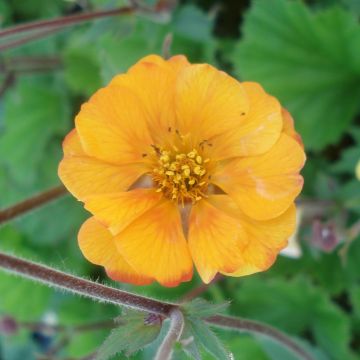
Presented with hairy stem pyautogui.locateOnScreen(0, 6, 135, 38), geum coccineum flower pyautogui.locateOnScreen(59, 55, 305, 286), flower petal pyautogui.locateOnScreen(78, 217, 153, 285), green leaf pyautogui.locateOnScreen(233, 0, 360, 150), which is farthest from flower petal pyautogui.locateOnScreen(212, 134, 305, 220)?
green leaf pyautogui.locateOnScreen(233, 0, 360, 150)

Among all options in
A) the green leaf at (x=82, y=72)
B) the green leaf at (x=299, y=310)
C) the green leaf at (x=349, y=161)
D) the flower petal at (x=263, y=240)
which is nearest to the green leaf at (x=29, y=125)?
the green leaf at (x=82, y=72)

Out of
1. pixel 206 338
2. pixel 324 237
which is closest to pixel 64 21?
pixel 324 237

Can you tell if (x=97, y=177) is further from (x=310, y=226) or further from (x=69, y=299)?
(x=69, y=299)

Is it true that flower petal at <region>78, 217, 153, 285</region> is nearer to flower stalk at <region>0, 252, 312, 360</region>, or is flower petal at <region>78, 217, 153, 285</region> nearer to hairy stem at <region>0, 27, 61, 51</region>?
flower stalk at <region>0, 252, 312, 360</region>

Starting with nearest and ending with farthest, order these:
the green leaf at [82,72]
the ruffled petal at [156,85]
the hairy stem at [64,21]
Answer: the ruffled petal at [156,85], the hairy stem at [64,21], the green leaf at [82,72]

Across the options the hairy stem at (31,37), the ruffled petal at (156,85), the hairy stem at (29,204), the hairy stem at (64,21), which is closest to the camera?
the ruffled petal at (156,85)

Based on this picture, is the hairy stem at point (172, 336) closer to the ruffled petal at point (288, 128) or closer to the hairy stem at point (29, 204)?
the ruffled petal at point (288, 128)
